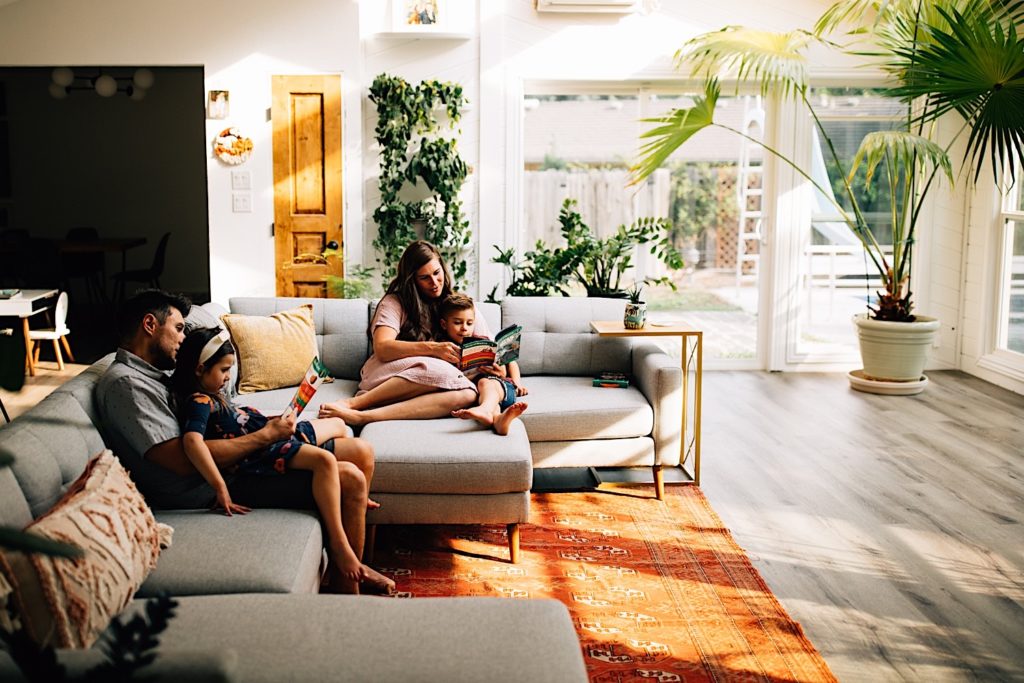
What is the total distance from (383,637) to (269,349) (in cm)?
246

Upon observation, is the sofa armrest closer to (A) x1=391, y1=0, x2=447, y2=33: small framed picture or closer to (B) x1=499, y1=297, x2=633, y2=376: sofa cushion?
(B) x1=499, y1=297, x2=633, y2=376: sofa cushion

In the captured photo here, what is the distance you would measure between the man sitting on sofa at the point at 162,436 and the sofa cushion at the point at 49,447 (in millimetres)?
92

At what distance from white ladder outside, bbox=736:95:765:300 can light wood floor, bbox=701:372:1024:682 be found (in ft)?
4.03

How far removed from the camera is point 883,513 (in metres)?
4.11

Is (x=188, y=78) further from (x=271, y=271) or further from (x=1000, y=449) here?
(x=1000, y=449)

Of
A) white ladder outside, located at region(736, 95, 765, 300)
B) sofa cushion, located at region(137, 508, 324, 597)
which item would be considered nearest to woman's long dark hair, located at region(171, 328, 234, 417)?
sofa cushion, located at region(137, 508, 324, 597)

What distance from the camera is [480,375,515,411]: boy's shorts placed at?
13.4ft

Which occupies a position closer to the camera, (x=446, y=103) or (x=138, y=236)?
(x=446, y=103)

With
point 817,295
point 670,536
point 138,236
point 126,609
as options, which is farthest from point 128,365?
point 138,236

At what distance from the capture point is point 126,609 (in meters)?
2.19

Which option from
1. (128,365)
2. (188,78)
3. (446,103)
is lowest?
(128,365)

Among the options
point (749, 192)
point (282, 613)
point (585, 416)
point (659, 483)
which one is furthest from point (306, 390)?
point (749, 192)

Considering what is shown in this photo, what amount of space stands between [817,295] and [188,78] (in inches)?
295

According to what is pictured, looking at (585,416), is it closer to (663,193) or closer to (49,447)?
(49,447)
